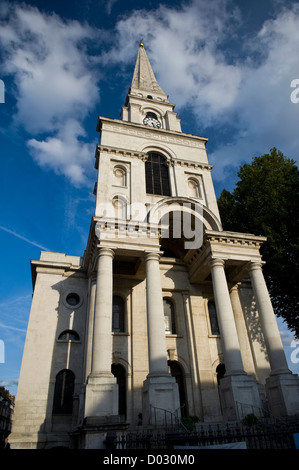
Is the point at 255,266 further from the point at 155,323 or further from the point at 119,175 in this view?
the point at 119,175

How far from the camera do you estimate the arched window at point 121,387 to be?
17.1 meters

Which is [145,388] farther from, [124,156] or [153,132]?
[153,132]

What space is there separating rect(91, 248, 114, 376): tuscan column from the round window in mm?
4869

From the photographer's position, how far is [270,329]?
16.9 meters

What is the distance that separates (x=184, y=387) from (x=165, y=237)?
32.3 ft

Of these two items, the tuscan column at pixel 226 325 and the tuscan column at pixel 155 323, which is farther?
the tuscan column at pixel 226 325

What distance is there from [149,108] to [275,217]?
1656 cm

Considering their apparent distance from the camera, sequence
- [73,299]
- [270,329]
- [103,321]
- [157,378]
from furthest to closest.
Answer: [73,299] → [270,329] → [103,321] → [157,378]

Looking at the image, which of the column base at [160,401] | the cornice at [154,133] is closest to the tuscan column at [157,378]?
the column base at [160,401]

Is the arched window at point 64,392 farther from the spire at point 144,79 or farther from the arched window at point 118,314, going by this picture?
the spire at point 144,79

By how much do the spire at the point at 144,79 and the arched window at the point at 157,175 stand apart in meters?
11.7

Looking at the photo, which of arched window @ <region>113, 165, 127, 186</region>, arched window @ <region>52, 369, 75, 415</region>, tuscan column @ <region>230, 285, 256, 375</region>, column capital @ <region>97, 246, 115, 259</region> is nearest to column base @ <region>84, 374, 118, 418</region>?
arched window @ <region>52, 369, 75, 415</region>

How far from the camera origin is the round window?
20.2 meters

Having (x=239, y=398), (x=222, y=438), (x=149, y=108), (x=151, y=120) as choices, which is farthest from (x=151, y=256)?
(x=149, y=108)
